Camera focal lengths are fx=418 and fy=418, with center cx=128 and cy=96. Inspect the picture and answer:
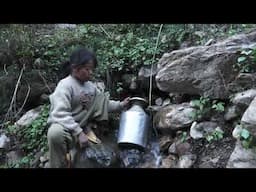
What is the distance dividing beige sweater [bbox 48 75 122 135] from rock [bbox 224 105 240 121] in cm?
115

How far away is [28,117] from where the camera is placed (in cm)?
556

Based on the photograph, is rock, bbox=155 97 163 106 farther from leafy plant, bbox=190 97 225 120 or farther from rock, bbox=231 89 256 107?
rock, bbox=231 89 256 107

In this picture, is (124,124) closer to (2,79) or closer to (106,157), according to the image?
(106,157)

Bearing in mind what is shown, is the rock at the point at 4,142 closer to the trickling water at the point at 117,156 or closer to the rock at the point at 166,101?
the trickling water at the point at 117,156

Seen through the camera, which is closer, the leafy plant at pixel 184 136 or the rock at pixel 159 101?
the leafy plant at pixel 184 136

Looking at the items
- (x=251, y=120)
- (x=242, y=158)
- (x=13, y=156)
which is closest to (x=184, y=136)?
(x=242, y=158)

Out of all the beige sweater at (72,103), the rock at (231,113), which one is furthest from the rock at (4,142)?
the rock at (231,113)

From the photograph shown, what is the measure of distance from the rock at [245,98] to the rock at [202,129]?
0.35 m

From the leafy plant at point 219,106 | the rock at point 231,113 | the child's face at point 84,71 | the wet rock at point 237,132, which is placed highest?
the child's face at point 84,71

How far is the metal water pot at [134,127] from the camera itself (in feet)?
14.6

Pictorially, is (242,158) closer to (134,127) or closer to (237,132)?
(237,132)

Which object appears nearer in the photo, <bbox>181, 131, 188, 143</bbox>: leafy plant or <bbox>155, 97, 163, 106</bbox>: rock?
<bbox>181, 131, 188, 143</bbox>: leafy plant

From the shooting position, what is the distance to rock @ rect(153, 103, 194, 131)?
4.69 meters

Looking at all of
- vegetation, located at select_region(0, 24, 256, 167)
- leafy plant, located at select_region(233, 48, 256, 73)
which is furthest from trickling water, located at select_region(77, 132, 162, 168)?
leafy plant, located at select_region(233, 48, 256, 73)
